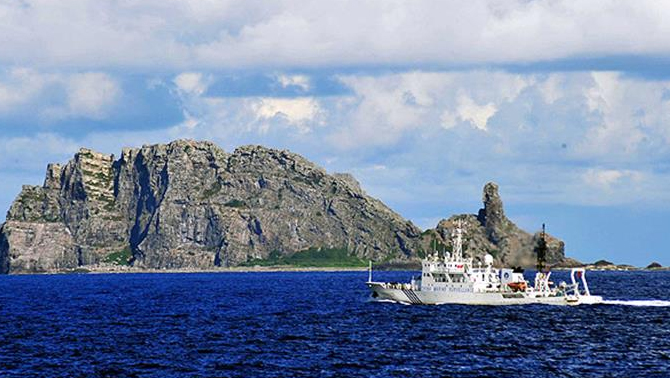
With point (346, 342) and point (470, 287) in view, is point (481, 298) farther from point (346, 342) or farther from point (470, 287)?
point (346, 342)

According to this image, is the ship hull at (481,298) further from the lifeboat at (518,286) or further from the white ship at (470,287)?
the lifeboat at (518,286)

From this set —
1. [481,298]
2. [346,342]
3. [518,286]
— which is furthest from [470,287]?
[346,342]

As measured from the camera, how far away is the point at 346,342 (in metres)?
116

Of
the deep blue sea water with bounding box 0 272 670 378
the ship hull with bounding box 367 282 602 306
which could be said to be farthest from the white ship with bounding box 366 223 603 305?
the deep blue sea water with bounding box 0 272 670 378

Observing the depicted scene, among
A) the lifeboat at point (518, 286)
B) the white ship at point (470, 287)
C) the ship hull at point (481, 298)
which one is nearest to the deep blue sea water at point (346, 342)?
the ship hull at point (481, 298)

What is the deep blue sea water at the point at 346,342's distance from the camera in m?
94.7

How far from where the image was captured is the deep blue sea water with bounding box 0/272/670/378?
94688mm

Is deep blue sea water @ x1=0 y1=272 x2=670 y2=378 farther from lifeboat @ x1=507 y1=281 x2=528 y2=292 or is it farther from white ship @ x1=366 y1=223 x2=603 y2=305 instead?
lifeboat @ x1=507 y1=281 x2=528 y2=292

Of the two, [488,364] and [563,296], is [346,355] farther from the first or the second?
[563,296]

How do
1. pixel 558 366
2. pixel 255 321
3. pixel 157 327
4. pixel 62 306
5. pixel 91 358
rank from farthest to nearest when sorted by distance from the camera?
pixel 62 306, pixel 255 321, pixel 157 327, pixel 91 358, pixel 558 366

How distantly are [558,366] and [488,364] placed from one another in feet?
19.5

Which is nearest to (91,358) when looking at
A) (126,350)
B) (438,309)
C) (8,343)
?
(126,350)

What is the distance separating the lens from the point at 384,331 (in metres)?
128

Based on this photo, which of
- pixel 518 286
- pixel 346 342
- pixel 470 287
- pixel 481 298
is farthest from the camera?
pixel 518 286
